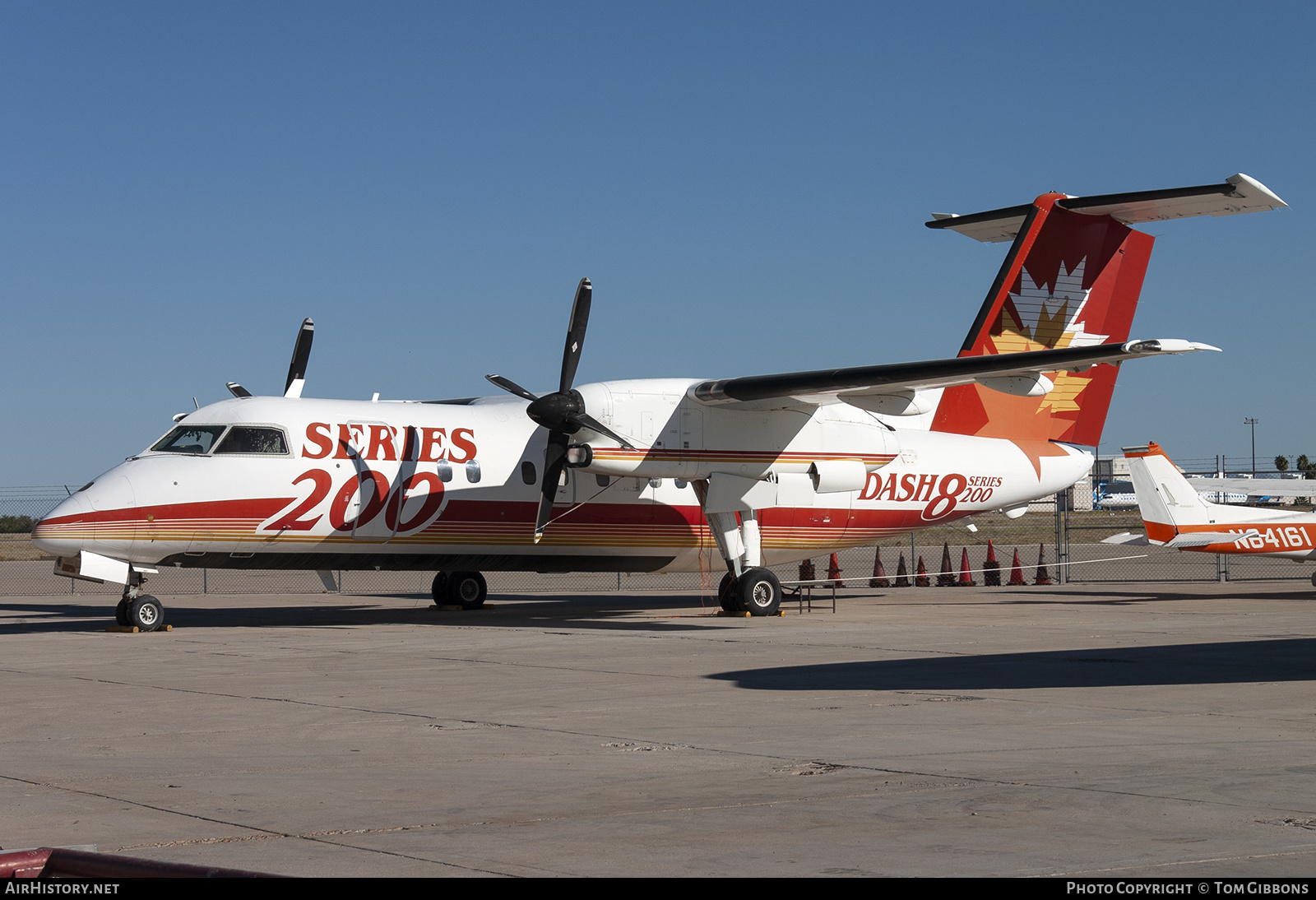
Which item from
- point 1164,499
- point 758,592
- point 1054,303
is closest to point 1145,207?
point 1054,303

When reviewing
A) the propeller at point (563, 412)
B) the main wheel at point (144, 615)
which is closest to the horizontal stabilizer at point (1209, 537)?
the propeller at point (563, 412)

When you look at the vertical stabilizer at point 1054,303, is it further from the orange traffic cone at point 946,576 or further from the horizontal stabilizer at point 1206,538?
the orange traffic cone at point 946,576

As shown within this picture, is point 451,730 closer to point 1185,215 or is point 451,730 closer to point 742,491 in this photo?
point 742,491

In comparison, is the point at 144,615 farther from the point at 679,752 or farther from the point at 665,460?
the point at 679,752

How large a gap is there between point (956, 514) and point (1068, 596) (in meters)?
3.07

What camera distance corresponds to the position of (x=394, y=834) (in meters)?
5.95

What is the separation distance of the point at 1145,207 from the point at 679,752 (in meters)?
17.8

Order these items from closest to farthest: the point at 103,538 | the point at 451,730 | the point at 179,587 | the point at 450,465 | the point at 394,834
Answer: the point at 394,834
the point at 451,730
the point at 103,538
the point at 450,465
the point at 179,587

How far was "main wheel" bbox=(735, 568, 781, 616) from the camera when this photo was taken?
2073 cm

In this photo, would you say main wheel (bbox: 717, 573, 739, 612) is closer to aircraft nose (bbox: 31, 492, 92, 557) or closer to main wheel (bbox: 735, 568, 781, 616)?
main wheel (bbox: 735, 568, 781, 616)

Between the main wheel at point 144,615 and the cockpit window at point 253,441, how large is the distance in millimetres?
2303

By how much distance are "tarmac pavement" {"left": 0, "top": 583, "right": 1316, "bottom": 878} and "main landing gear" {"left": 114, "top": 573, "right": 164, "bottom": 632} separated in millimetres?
1094

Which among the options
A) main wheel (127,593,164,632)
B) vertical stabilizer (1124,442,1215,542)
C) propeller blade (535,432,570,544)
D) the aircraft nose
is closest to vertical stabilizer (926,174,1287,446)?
vertical stabilizer (1124,442,1215,542)
